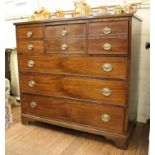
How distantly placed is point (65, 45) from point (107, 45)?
366 mm

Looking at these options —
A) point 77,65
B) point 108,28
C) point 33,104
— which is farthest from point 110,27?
point 33,104

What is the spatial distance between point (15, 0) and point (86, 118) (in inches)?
74.1

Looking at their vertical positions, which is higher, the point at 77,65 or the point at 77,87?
A: the point at 77,65

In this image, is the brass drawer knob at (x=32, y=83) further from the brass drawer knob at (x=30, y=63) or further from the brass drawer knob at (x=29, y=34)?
the brass drawer knob at (x=29, y=34)

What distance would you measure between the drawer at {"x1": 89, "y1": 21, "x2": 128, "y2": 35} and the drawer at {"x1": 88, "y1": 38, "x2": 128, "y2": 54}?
5 cm

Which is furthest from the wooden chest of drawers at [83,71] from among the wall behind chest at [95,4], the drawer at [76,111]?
the wall behind chest at [95,4]

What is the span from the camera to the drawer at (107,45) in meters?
1.36

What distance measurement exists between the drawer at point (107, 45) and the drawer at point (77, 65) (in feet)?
0.17

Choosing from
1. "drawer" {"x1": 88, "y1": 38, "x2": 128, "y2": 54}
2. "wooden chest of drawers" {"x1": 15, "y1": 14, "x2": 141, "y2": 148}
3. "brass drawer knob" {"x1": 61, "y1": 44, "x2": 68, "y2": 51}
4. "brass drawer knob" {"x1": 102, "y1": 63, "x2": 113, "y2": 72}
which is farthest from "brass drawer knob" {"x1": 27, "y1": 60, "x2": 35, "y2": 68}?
"brass drawer knob" {"x1": 102, "y1": 63, "x2": 113, "y2": 72}

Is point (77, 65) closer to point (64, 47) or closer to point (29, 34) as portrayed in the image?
point (64, 47)

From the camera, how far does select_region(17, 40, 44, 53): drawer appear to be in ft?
5.55

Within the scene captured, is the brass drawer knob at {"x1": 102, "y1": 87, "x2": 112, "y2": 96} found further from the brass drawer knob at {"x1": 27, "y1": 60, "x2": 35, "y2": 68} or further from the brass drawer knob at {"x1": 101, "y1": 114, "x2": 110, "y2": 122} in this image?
the brass drawer knob at {"x1": 27, "y1": 60, "x2": 35, "y2": 68}

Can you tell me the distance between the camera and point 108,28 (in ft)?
4.53
